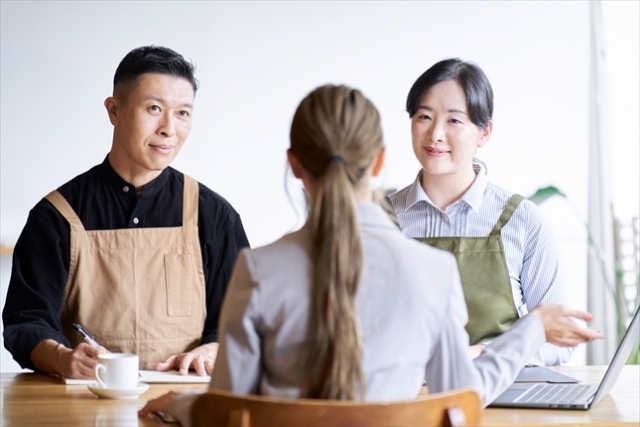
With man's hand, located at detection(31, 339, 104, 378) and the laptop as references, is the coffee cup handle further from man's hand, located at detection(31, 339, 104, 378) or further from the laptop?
the laptop

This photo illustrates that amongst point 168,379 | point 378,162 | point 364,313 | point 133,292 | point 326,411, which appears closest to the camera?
point 326,411

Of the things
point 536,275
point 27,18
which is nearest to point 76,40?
point 27,18

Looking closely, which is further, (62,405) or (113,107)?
(113,107)

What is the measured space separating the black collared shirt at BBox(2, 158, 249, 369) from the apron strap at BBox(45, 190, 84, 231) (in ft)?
0.04

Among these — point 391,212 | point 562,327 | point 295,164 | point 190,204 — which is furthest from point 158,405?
point 391,212

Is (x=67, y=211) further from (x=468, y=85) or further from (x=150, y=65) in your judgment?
(x=468, y=85)

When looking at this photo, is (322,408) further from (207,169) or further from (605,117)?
(605,117)

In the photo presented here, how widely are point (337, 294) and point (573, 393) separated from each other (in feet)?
2.33

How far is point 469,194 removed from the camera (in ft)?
7.47

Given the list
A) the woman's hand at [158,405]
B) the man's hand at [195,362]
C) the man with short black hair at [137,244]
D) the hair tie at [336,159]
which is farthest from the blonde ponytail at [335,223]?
the man with short black hair at [137,244]

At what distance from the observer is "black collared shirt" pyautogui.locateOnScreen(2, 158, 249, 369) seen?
2061mm

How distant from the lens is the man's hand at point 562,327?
4.66 feet

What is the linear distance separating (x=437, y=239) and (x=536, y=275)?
27cm

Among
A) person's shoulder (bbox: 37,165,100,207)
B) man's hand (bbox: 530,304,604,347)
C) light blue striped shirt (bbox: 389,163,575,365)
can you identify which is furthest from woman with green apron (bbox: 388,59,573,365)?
person's shoulder (bbox: 37,165,100,207)
